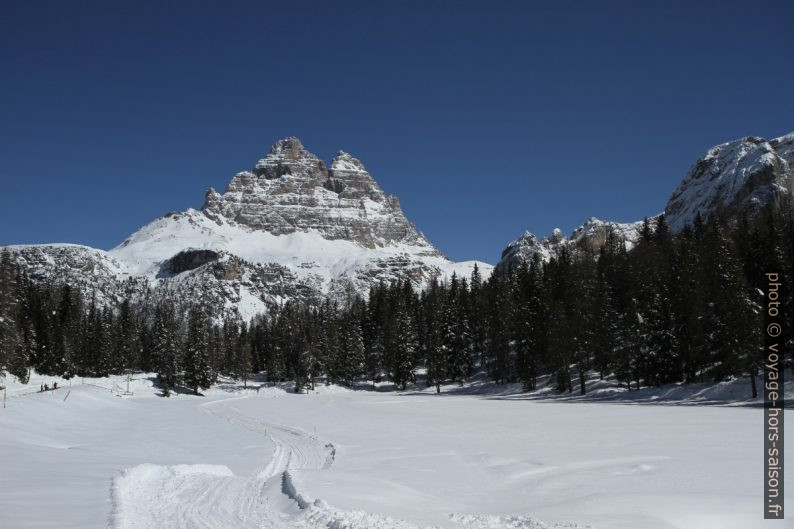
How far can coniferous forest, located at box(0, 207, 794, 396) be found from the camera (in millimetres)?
48294

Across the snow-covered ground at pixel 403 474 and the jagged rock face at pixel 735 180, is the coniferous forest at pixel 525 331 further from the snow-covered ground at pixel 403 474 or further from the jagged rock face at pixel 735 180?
the jagged rock face at pixel 735 180

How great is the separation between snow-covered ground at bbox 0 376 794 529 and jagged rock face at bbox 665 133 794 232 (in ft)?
362

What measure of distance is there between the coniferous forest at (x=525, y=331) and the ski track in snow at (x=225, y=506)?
38.3 m

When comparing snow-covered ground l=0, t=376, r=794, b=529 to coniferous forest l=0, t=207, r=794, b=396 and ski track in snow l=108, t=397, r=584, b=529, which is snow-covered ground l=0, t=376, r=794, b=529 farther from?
coniferous forest l=0, t=207, r=794, b=396

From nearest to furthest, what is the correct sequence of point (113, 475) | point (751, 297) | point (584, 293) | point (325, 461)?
1. point (113, 475)
2. point (325, 461)
3. point (751, 297)
4. point (584, 293)

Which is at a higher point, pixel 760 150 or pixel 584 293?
pixel 760 150

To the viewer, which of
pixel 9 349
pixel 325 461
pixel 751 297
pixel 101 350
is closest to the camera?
pixel 325 461

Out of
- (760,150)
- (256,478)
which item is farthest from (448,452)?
(760,150)

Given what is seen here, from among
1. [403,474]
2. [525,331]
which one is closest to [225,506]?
[403,474]

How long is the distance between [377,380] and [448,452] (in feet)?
238

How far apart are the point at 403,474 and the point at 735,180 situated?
170 meters

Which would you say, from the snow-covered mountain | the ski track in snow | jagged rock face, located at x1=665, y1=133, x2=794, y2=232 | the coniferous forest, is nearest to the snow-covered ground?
the ski track in snow

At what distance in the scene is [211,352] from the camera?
109938mm

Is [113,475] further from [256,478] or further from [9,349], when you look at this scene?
[9,349]
